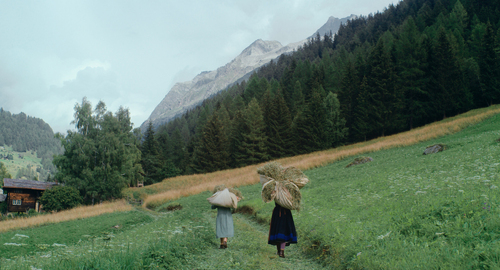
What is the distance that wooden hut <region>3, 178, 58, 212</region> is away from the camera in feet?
140

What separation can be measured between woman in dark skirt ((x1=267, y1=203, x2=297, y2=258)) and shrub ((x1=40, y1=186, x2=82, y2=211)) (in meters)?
37.9

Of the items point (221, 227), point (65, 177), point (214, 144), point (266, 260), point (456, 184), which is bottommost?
point (266, 260)

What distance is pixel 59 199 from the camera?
34844 millimetres

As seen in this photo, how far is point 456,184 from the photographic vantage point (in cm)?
804

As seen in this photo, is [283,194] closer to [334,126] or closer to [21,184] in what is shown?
[334,126]

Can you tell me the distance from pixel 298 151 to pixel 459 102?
31.1m

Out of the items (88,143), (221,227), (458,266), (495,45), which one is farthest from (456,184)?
(495,45)

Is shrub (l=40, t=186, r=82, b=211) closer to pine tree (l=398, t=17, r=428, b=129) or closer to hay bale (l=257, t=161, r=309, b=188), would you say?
hay bale (l=257, t=161, r=309, b=188)

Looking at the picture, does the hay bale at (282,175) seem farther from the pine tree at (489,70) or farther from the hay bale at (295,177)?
the pine tree at (489,70)

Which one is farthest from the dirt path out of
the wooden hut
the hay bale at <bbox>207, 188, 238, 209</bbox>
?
the wooden hut

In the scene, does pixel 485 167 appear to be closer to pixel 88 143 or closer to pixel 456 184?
pixel 456 184

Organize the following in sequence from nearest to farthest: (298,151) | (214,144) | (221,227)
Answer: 1. (221,227)
2. (298,151)
3. (214,144)

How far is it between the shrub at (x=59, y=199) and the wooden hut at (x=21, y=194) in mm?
9321

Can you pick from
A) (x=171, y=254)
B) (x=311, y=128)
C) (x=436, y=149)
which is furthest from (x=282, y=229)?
(x=311, y=128)
